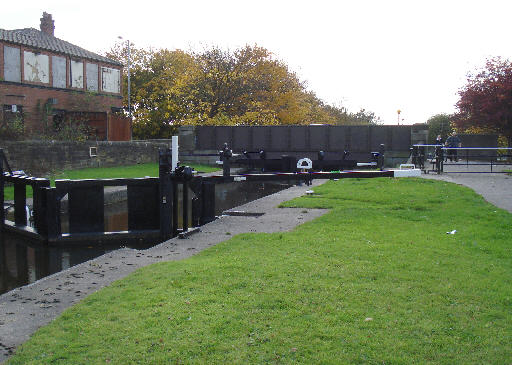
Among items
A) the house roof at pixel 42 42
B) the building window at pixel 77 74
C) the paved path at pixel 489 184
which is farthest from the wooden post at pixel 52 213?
the building window at pixel 77 74

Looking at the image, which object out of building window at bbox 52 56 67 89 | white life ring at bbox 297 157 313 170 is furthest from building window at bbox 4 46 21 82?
white life ring at bbox 297 157 313 170

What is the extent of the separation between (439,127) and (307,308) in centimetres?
5633

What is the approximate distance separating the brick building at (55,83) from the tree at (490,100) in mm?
22157

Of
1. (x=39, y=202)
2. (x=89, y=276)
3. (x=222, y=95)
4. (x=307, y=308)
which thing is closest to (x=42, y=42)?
(x=222, y=95)

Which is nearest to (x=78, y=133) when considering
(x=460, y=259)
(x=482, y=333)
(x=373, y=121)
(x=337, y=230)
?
(x=337, y=230)

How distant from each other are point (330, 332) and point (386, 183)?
14973 millimetres

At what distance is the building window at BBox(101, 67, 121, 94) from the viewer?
4269 centimetres

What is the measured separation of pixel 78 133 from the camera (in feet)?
91.4

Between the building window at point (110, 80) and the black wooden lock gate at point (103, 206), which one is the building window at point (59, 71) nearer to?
the building window at point (110, 80)

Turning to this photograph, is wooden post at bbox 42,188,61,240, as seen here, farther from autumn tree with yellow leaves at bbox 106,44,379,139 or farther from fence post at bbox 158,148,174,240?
autumn tree with yellow leaves at bbox 106,44,379,139

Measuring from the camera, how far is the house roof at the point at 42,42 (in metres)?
34.9

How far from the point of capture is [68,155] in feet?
78.1

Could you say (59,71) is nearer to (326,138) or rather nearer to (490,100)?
(326,138)

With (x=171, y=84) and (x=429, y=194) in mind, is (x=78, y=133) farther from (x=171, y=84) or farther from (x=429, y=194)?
(x=171, y=84)
